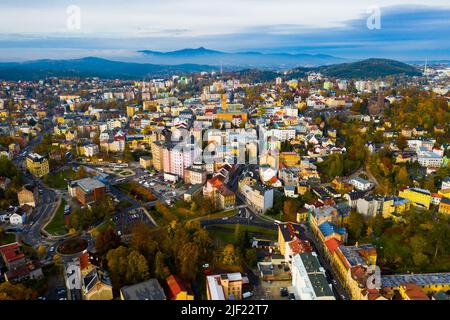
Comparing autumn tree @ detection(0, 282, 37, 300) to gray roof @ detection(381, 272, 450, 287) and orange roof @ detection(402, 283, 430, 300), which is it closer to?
gray roof @ detection(381, 272, 450, 287)

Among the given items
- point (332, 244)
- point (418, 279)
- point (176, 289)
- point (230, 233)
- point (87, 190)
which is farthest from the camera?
point (87, 190)

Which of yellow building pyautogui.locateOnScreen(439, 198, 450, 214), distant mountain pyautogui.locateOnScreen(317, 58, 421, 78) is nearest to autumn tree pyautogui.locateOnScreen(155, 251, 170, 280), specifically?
yellow building pyautogui.locateOnScreen(439, 198, 450, 214)

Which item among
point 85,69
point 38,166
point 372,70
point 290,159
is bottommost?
point 38,166

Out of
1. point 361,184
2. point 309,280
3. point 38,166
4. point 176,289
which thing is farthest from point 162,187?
point 309,280

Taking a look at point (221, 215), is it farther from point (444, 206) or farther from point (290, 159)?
point (444, 206)

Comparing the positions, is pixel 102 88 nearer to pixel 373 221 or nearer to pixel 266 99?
pixel 266 99

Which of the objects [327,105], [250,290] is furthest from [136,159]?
[327,105]
